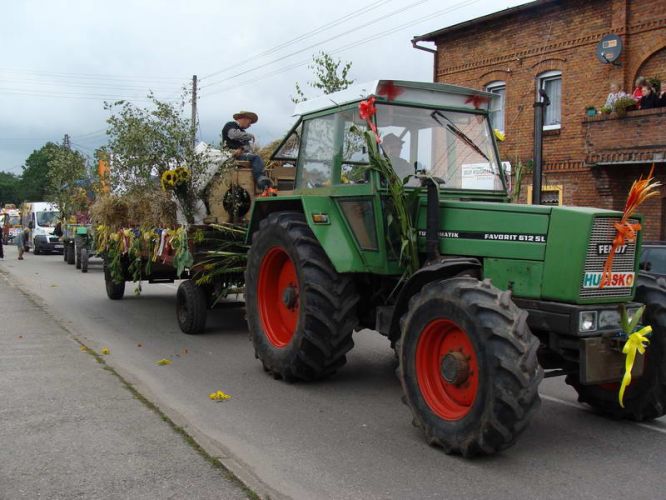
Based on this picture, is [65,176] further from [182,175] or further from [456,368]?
[456,368]

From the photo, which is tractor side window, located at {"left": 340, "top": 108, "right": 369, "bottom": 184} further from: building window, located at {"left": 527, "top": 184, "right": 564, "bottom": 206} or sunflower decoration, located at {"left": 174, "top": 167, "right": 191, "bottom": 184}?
building window, located at {"left": 527, "top": 184, "right": 564, "bottom": 206}

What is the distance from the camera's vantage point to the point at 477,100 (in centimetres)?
641

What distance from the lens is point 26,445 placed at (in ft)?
15.5

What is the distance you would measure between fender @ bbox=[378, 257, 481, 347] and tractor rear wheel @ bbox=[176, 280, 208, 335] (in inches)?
165

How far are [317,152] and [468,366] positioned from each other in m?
2.85

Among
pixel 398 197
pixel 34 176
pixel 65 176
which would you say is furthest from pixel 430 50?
pixel 34 176

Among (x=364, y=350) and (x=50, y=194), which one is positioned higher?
(x=50, y=194)

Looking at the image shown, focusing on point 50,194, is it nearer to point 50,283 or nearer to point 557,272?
point 50,283

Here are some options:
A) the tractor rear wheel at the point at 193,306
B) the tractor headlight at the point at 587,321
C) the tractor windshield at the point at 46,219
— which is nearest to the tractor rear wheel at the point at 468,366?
the tractor headlight at the point at 587,321

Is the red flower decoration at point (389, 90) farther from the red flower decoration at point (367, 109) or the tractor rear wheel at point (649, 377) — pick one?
the tractor rear wheel at point (649, 377)

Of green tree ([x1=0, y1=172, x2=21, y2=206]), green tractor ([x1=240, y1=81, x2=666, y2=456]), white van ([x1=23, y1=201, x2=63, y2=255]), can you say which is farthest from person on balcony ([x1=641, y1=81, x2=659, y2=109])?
green tree ([x1=0, y1=172, x2=21, y2=206])

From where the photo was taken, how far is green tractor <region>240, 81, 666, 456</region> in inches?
175

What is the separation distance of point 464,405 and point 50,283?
44.6 ft

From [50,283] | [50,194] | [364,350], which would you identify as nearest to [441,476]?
[364,350]
